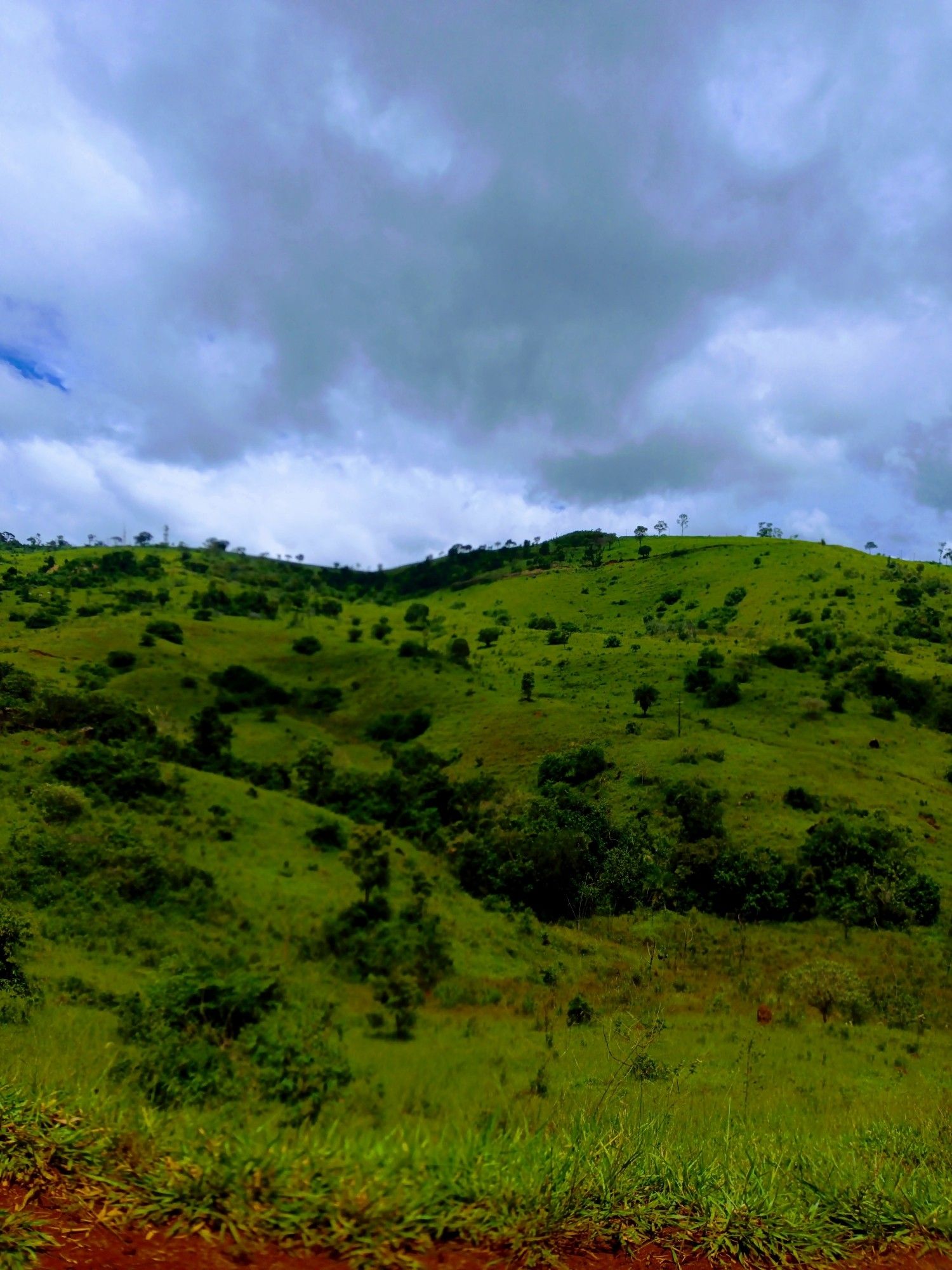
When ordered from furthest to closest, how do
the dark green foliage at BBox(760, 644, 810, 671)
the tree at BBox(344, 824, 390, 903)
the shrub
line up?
the dark green foliage at BBox(760, 644, 810, 671) < the tree at BBox(344, 824, 390, 903) < the shrub

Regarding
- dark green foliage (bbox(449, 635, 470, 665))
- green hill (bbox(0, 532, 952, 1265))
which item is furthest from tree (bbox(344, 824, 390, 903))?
dark green foliage (bbox(449, 635, 470, 665))

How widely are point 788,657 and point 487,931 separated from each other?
45172 millimetres

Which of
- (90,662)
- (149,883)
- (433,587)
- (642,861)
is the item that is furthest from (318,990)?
(433,587)

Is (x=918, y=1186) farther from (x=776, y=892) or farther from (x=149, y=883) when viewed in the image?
(x=776, y=892)

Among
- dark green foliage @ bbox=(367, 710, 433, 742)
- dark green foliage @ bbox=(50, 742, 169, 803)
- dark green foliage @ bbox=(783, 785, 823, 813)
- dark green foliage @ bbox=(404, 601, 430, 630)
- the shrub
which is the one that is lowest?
the shrub

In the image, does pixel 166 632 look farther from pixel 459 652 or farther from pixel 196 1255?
pixel 196 1255

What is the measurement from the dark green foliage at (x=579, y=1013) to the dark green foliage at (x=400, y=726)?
131 ft

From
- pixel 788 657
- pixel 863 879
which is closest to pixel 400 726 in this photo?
pixel 788 657

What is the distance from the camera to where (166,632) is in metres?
72.5

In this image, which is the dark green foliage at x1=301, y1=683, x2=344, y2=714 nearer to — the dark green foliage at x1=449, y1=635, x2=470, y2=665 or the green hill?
the green hill

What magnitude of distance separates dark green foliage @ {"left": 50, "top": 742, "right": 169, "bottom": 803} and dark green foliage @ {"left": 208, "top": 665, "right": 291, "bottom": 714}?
34340 millimetres

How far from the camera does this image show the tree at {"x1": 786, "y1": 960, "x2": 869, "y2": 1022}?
59.8ft

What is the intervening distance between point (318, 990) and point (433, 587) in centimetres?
12719

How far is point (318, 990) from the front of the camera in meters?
17.5
